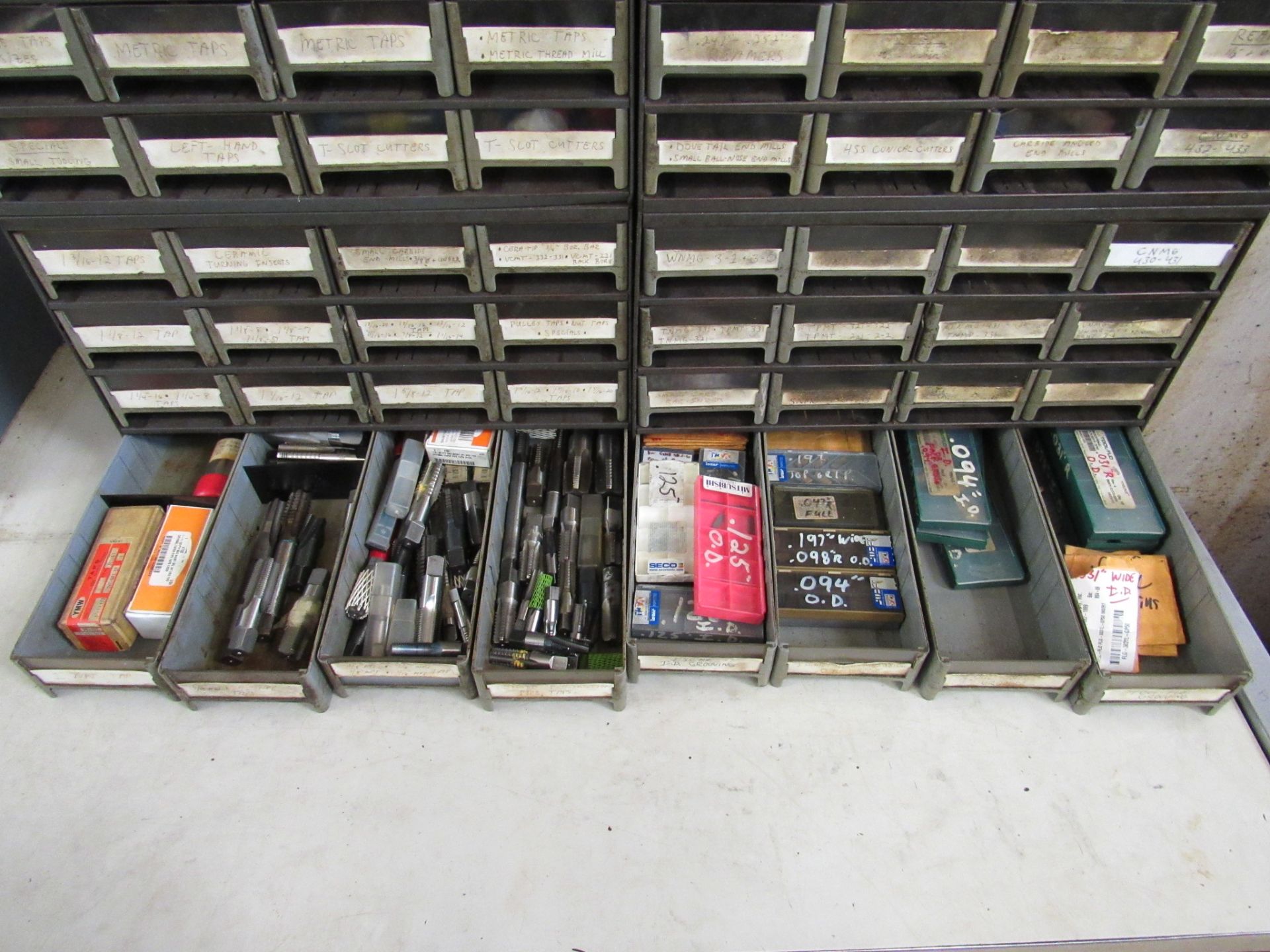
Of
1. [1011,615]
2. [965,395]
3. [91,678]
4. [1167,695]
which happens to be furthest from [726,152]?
[91,678]

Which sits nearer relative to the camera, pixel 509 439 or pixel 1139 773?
pixel 1139 773

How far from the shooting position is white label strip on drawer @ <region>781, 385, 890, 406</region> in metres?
1.24

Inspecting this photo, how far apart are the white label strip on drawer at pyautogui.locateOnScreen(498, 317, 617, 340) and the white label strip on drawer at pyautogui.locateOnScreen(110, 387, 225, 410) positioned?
0.44 meters

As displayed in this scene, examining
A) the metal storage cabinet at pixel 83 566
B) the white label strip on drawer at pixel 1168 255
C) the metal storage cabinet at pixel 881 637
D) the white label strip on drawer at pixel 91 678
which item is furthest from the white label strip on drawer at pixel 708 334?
the white label strip on drawer at pixel 91 678

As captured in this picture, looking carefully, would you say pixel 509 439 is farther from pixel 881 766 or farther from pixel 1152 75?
pixel 1152 75

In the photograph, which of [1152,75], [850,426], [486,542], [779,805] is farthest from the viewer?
[850,426]

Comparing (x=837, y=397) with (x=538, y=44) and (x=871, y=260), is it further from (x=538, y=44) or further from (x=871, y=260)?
(x=538, y=44)

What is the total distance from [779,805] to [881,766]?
0.46 ft

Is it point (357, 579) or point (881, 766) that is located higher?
point (357, 579)

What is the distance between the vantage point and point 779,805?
105cm

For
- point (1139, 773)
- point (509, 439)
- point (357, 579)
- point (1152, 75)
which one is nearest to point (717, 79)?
point (1152, 75)

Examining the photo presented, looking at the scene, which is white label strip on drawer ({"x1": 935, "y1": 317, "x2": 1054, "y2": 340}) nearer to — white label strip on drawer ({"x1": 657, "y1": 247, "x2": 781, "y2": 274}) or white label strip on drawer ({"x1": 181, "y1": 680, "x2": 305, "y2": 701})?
white label strip on drawer ({"x1": 657, "y1": 247, "x2": 781, "y2": 274})

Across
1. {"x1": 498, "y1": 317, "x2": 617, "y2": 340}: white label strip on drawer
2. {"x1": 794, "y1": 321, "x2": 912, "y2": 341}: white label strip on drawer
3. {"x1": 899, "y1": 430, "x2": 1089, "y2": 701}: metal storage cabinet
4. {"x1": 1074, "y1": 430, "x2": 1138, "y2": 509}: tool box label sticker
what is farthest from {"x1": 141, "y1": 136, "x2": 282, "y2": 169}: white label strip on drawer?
{"x1": 1074, "y1": 430, "x2": 1138, "y2": 509}: tool box label sticker

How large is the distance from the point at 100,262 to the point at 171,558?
390 mm
